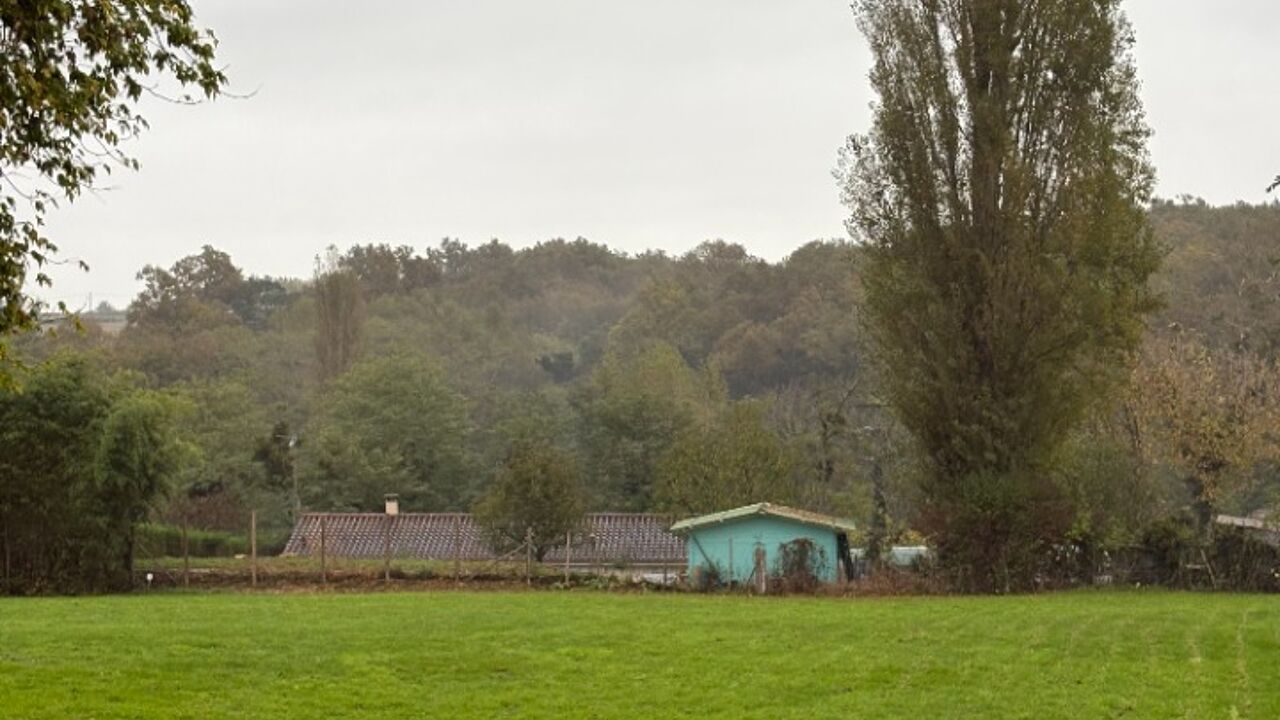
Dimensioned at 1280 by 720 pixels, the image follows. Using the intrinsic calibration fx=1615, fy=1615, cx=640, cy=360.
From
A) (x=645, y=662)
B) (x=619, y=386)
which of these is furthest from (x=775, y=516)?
(x=619, y=386)

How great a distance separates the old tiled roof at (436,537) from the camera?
163 ft

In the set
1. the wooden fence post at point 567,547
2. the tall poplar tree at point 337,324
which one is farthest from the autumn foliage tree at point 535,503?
the tall poplar tree at point 337,324

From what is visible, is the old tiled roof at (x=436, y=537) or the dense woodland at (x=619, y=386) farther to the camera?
the old tiled roof at (x=436, y=537)

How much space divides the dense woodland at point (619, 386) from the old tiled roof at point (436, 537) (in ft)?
6.61

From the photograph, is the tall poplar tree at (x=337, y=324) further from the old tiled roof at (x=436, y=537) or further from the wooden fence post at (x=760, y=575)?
the wooden fence post at (x=760, y=575)

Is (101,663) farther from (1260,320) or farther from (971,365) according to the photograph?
(1260,320)

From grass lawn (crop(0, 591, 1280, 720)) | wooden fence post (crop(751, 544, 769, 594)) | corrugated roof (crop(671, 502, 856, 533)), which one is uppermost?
corrugated roof (crop(671, 502, 856, 533))

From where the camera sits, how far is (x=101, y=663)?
699 inches

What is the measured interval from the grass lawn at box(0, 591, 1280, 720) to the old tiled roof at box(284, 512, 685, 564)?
21.9 m

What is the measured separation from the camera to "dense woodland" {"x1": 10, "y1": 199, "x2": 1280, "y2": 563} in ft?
146

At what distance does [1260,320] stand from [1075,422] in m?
29.6

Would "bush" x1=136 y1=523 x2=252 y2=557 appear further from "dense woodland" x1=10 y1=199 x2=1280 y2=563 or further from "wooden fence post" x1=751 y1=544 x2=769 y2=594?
"wooden fence post" x1=751 y1=544 x2=769 y2=594

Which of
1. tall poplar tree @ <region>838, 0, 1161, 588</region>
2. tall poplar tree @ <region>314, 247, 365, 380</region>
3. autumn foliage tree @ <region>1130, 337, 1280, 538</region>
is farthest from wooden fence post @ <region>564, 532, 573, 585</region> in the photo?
tall poplar tree @ <region>314, 247, 365, 380</region>

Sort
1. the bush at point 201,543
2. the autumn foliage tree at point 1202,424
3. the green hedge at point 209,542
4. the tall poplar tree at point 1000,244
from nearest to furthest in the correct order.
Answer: the tall poplar tree at point 1000,244 < the autumn foliage tree at point 1202,424 < the green hedge at point 209,542 < the bush at point 201,543
